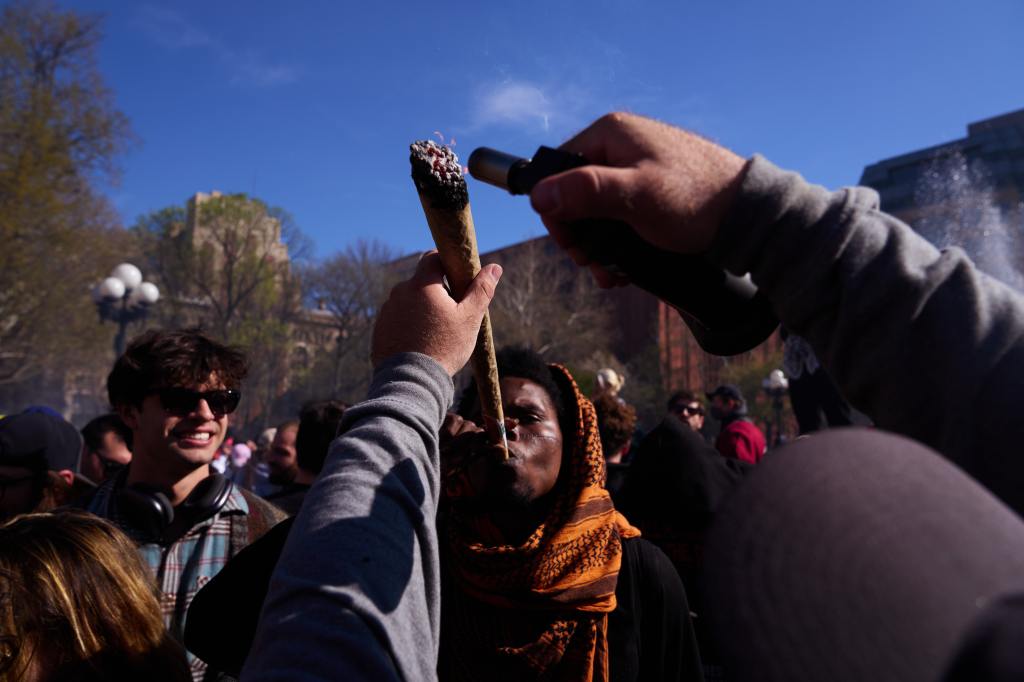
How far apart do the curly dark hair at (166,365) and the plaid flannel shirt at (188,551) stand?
0.41m

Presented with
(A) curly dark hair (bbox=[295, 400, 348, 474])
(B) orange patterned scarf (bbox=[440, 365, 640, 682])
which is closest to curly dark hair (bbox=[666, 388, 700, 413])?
(A) curly dark hair (bbox=[295, 400, 348, 474])

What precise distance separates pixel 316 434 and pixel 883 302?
4.05 m

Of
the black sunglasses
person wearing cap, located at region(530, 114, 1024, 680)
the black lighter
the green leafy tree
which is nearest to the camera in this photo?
person wearing cap, located at region(530, 114, 1024, 680)

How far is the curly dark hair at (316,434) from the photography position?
451 centimetres

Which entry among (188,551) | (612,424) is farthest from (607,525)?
(612,424)

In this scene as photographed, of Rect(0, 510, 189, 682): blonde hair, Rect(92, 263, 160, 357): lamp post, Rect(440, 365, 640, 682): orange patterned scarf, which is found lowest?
Rect(440, 365, 640, 682): orange patterned scarf

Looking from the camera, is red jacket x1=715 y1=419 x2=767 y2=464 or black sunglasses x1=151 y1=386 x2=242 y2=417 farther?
red jacket x1=715 y1=419 x2=767 y2=464

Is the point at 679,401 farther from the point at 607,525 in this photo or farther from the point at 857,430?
the point at 857,430

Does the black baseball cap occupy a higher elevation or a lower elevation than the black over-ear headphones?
higher

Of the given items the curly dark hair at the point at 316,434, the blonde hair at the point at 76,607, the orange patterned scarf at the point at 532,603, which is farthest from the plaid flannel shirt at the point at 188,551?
the curly dark hair at the point at 316,434

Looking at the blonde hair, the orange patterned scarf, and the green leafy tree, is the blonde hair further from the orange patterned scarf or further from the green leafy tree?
the green leafy tree

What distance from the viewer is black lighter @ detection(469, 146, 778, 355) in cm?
95

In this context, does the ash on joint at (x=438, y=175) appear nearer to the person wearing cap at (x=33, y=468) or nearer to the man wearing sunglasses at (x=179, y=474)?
the man wearing sunglasses at (x=179, y=474)

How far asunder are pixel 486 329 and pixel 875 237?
795mm
